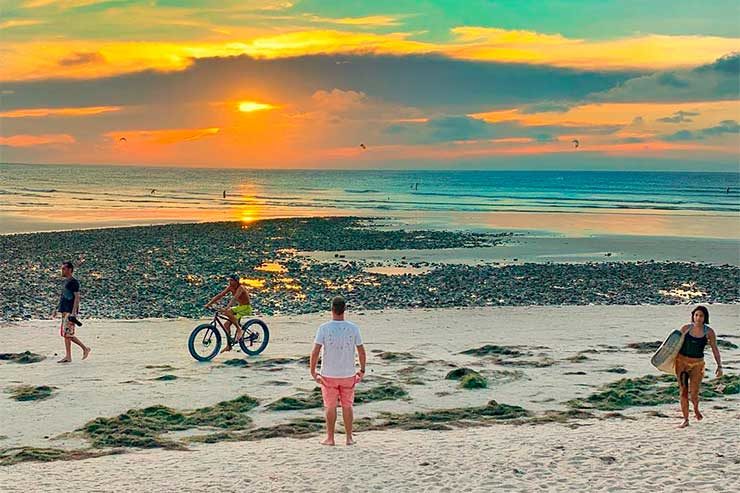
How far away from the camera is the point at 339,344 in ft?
37.3

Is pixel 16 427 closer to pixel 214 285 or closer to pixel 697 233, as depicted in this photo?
pixel 214 285

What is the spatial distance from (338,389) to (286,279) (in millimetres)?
20169

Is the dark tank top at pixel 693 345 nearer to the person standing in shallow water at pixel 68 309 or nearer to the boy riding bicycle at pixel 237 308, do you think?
the boy riding bicycle at pixel 237 308

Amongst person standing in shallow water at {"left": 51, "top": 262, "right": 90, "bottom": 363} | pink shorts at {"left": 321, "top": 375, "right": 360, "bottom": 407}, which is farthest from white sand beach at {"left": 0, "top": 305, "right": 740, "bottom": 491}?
pink shorts at {"left": 321, "top": 375, "right": 360, "bottom": 407}

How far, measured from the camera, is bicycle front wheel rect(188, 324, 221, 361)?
1792 cm

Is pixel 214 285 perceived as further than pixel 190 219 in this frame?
No

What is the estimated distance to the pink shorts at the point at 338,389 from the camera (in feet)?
37.9

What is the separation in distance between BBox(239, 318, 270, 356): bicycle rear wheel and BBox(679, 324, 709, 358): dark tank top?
904 centimetres

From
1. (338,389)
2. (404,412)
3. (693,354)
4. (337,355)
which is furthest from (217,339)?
(693,354)

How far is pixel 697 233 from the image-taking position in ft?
177

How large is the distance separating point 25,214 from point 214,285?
4249cm

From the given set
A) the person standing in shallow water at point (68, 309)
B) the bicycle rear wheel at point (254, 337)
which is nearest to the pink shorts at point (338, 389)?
the bicycle rear wheel at point (254, 337)

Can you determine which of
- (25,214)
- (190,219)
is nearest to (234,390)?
(190,219)

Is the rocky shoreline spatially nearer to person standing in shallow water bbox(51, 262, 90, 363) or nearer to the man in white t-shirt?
person standing in shallow water bbox(51, 262, 90, 363)
